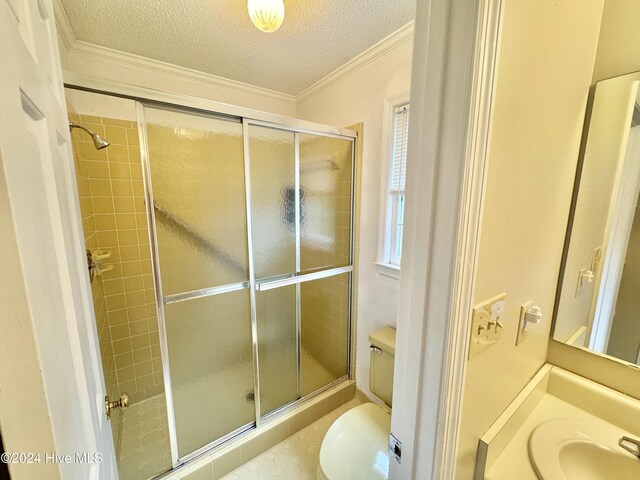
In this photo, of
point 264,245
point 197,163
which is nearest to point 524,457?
point 264,245

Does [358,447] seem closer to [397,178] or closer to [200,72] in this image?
[397,178]

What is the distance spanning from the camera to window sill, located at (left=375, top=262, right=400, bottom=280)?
1.61m

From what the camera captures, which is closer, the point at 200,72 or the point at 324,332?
the point at 200,72

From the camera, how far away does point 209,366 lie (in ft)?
4.96

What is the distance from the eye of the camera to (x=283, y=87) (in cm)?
214

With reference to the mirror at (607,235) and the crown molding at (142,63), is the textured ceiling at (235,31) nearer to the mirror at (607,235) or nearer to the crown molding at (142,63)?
the crown molding at (142,63)

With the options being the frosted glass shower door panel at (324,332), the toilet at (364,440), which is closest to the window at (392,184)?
the frosted glass shower door panel at (324,332)

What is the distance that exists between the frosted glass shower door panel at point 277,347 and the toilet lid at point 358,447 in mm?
584

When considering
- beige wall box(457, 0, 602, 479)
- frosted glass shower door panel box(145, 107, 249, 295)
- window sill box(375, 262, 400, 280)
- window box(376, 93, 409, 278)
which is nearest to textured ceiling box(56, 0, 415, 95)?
window box(376, 93, 409, 278)

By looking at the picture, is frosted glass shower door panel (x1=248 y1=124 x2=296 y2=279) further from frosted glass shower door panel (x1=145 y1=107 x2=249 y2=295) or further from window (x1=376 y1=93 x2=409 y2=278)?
window (x1=376 y1=93 x2=409 y2=278)

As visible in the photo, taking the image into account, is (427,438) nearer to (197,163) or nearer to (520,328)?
(520,328)

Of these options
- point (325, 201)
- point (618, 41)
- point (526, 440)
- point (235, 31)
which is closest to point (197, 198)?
point (325, 201)

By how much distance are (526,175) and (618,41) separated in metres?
0.71

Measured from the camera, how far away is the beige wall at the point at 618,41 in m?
0.79
